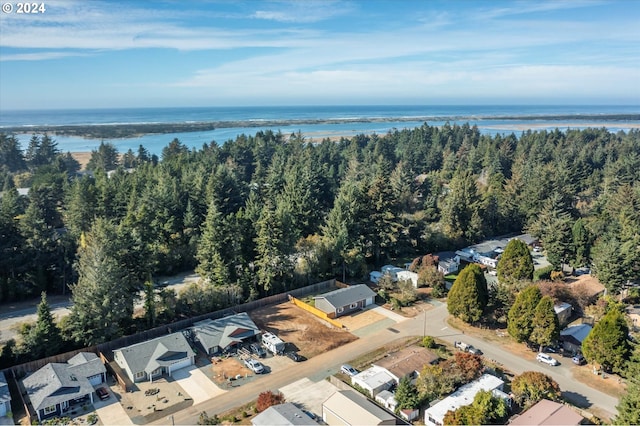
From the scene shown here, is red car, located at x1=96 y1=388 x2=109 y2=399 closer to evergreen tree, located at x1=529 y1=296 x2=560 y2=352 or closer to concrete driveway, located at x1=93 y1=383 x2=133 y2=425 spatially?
concrete driveway, located at x1=93 y1=383 x2=133 y2=425

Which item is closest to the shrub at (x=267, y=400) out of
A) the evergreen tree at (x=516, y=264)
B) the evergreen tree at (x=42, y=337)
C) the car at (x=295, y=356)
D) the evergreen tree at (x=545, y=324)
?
the car at (x=295, y=356)

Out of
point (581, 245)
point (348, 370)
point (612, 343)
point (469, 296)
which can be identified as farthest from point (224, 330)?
point (581, 245)

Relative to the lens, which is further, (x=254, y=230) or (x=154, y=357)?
(x=254, y=230)

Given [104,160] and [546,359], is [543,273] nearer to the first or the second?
[546,359]

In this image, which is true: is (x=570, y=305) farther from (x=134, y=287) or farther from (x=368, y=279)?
(x=134, y=287)

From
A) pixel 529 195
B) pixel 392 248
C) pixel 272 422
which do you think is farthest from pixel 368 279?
pixel 529 195

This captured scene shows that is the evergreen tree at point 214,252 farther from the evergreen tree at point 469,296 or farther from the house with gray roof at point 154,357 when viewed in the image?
the evergreen tree at point 469,296

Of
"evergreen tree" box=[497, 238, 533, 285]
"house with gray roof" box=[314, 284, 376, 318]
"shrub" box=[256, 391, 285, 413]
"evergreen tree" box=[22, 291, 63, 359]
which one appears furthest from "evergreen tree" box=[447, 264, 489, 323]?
"evergreen tree" box=[22, 291, 63, 359]
